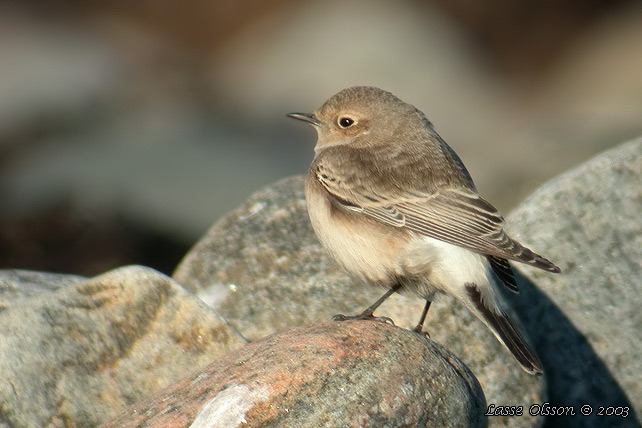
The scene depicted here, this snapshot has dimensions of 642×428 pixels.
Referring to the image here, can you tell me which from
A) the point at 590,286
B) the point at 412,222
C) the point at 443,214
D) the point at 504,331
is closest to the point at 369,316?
the point at 412,222

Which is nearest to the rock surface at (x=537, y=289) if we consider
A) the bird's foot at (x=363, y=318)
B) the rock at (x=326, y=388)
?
the bird's foot at (x=363, y=318)

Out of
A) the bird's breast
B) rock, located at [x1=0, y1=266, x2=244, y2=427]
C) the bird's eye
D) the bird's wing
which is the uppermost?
the bird's eye

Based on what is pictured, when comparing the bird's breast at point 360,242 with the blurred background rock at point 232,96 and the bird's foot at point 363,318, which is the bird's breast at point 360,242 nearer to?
the bird's foot at point 363,318

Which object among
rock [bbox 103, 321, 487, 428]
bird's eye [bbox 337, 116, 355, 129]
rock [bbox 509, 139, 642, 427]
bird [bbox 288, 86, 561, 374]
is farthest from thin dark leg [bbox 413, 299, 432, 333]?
bird's eye [bbox 337, 116, 355, 129]

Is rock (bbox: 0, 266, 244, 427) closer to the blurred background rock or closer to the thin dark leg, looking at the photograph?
the thin dark leg

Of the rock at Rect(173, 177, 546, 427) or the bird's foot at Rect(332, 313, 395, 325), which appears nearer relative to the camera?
the bird's foot at Rect(332, 313, 395, 325)

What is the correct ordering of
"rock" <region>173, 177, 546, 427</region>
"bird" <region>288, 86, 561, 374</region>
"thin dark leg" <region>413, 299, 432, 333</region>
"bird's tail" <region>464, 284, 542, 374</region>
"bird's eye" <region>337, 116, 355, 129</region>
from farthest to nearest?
"bird's eye" <region>337, 116, 355, 129</region>, "rock" <region>173, 177, 546, 427</region>, "thin dark leg" <region>413, 299, 432, 333</region>, "bird" <region>288, 86, 561, 374</region>, "bird's tail" <region>464, 284, 542, 374</region>

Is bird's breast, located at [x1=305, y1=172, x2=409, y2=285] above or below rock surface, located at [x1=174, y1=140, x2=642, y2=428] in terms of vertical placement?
above
